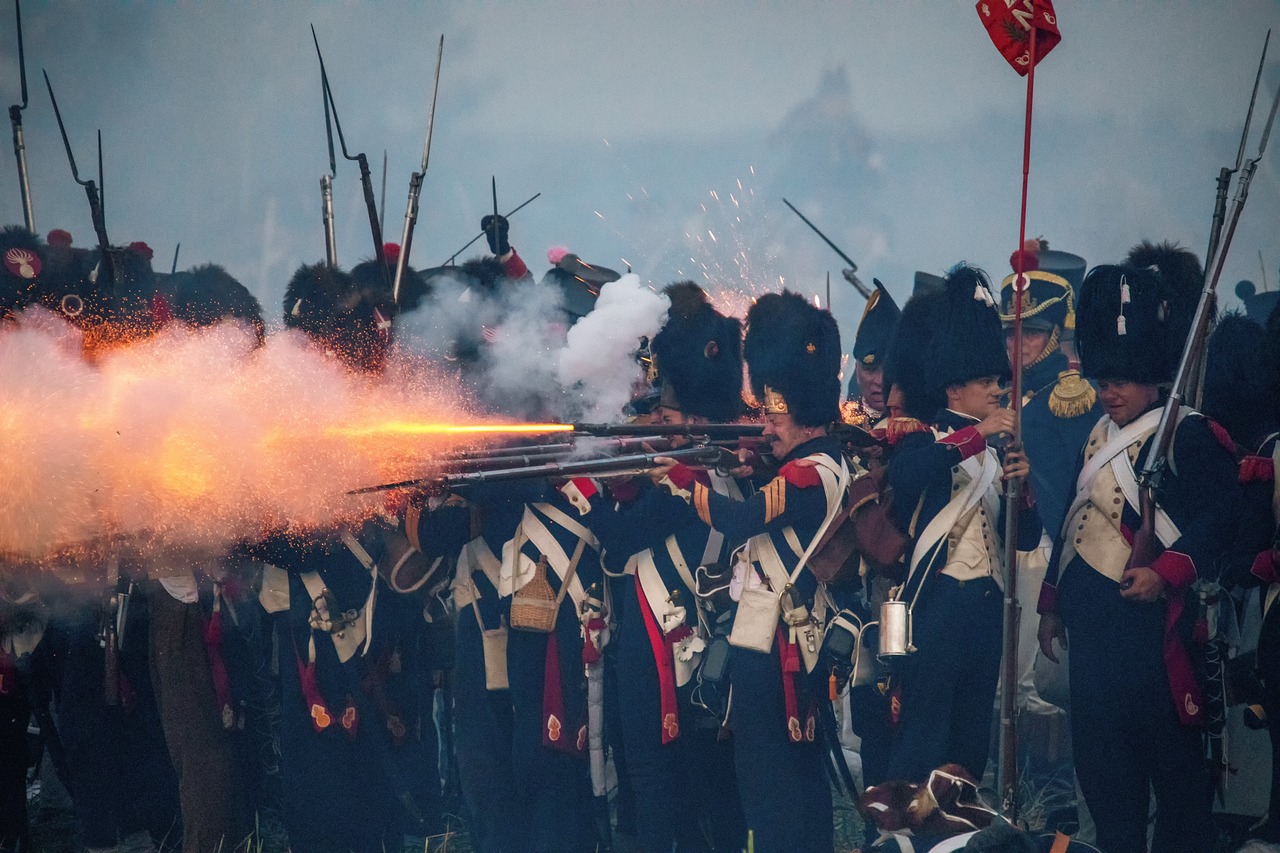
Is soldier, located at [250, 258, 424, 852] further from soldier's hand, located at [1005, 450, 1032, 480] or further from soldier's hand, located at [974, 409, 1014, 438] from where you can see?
soldier's hand, located at [1005, 450, 1032, 480]

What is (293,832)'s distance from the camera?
6.76m

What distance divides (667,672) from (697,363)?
5.88 ft

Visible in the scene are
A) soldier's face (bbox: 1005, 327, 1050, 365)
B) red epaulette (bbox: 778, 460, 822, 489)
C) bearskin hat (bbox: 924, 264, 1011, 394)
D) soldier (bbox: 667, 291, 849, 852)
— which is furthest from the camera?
soldier's face (bbox: 1005, 327, 1050, 365)

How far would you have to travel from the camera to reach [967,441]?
18.6 ft

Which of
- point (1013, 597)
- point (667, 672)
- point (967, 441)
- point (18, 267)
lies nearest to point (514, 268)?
point (18, 267)

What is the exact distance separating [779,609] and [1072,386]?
3053 mm

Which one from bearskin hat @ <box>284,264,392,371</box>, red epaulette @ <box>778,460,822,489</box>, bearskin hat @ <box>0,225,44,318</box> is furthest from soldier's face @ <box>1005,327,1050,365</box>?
bearskin hat @ <box>0,225,44,318</box>

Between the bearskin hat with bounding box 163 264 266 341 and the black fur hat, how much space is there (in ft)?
12.2

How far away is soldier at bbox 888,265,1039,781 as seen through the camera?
219 inches

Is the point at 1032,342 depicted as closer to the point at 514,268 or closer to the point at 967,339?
the point at 967,339

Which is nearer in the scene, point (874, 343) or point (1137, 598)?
point (1137, 598)

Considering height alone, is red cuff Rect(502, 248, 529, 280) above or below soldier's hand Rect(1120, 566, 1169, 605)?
above

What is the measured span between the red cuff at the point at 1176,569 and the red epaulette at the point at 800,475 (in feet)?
5.27

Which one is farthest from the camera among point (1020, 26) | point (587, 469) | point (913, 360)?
point (913, 360)
